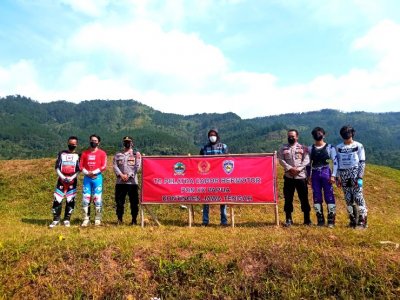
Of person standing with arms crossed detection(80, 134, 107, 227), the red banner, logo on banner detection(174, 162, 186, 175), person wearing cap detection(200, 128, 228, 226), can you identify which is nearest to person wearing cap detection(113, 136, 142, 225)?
the red banner

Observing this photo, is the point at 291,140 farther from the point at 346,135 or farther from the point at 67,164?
the point at 67,164

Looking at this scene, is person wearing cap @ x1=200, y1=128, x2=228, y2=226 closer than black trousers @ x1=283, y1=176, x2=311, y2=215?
No

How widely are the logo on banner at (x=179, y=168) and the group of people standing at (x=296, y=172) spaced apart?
0.83m

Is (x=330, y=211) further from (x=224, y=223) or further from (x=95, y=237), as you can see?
(x=95, y=237)

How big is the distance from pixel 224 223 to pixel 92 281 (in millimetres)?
4611

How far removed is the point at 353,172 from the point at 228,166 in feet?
10.4

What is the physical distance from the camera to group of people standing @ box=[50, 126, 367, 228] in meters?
9.20

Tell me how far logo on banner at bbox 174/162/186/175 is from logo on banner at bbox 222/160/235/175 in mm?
1138

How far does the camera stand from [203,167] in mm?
10445

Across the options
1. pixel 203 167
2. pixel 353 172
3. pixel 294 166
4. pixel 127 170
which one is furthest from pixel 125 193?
pixel 353 172

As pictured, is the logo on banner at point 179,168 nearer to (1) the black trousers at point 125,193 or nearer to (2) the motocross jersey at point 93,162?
(1) the black trousers at point 125,193

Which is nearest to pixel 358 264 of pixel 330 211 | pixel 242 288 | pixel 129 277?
pixel 242 288

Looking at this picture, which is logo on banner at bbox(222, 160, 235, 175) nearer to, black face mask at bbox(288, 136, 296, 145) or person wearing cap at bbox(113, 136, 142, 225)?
black face mask at bbox(288, 136, 296, 145)

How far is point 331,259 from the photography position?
6762mm
